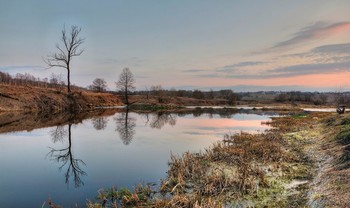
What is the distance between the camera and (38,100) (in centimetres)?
5219

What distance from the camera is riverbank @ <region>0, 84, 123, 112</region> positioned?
4678 cm

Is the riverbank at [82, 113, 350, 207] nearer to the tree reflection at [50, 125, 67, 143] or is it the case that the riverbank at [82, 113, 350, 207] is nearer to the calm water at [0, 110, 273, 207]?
the calm water at [0, 110, 273, 207]

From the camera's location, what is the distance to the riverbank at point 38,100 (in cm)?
4678

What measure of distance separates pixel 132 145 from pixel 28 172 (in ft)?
28.8

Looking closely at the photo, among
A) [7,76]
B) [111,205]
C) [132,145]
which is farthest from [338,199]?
[7,76]

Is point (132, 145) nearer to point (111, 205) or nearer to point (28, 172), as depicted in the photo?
point (28, 172)

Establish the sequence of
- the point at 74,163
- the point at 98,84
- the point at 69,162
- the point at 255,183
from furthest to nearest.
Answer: the point at 98,84
the point at 69,162
the point at 74,163
the point at 255,183

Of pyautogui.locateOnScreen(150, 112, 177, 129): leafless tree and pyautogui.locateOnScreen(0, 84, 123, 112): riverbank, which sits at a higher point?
pyautogui.locateOnScreen(0, 84, 123, 112): riverbank

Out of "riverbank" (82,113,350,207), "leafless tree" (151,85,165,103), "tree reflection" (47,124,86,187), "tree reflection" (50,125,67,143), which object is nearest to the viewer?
"riverbank" (82,113,350,207)

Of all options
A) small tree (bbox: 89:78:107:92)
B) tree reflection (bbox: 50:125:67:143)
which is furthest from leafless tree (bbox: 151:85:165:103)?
tree reflection (bbox: 50:125:67:143)

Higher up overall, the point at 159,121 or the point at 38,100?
the point at 38,100

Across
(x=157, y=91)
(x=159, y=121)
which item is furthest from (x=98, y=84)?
(x=159, y=121)

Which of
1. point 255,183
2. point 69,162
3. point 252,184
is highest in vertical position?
point 252,184

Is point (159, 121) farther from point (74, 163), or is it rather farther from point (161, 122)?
point (74, 163)
